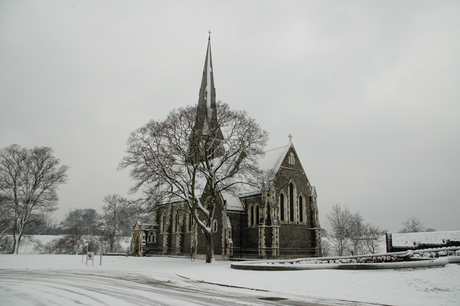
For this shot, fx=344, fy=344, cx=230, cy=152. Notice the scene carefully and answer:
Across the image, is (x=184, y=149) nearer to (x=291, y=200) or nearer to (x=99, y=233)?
Answer: (x=291, y=200)

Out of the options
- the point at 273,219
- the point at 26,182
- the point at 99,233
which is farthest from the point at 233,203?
the point at 99,233

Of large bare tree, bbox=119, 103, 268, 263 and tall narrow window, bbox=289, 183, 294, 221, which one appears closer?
large bare tree, bbox=119, 103, 268, 263

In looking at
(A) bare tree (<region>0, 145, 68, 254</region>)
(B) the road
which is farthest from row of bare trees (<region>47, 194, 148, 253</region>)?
(B) the road

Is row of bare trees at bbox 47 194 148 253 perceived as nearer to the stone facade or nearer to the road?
the stone facade

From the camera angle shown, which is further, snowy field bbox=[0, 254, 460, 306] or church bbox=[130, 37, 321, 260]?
church bbox=[130, 37, 321, 260]

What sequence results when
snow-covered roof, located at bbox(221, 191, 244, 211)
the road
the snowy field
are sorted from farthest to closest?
snow-covered roof, located at bbox(221, 191, 244, 211) < the snowy field < the road

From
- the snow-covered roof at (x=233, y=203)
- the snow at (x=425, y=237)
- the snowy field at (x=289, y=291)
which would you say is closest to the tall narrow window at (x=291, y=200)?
the snow-covered roof at (x=233, y=203)

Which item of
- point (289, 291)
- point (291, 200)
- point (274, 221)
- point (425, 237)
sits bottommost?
point (289, 291)

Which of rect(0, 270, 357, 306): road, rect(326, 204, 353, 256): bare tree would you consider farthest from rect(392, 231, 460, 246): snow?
rect(0, 270, 357, 306): road

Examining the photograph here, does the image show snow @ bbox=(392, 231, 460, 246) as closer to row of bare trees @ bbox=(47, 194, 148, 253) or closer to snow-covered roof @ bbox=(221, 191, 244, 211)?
snow-covered roof @ bbox=(221, 191, 244, 211)

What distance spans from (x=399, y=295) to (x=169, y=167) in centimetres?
1882

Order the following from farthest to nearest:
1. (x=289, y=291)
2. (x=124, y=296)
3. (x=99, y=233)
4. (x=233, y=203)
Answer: (x=99, y=233), (x=233, y=203), (x=289, y=291), (x=124, y=296)

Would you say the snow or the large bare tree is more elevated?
the large bare tree

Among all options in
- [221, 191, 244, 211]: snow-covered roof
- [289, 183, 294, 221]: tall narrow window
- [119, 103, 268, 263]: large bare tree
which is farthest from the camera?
[221, 191, 244, 211]: snow-covered roof
